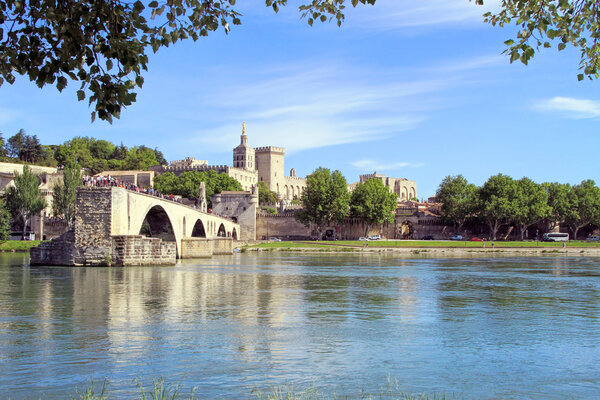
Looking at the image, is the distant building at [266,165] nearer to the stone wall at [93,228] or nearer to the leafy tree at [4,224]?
the leafy tree at [4,224]

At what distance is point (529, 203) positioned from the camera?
8400cm

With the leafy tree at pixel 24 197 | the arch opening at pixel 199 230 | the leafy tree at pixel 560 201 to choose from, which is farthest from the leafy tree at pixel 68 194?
the leafy tree at pixel 560 201

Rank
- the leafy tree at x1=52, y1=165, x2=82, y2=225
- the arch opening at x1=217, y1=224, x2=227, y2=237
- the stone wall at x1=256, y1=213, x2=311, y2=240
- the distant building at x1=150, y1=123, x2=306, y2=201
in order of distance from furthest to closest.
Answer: the distant building at x1=150, y1=123, x2=306, y2=201
the stone wall at x1=256, y1=213, x2=311, y2=240
the arch opening at x1=217, y1=224, x2=227, y2=237
the leafy tree at x1=52, y1=165, x2=82, y2=225

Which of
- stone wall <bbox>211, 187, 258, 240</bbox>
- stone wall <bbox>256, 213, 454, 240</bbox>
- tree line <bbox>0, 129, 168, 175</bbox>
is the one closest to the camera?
stone wall <bbox>211, 187, 258, 240</bbox>

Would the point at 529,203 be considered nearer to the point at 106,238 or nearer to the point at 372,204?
the point at 372,204

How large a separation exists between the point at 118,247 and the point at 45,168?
72.2 meters

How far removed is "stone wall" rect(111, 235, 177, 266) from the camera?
119ft

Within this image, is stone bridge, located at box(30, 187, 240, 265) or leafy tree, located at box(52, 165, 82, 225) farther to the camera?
leafy tree, located at box(52, 165, 82, 225)

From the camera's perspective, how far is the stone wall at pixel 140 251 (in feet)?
119

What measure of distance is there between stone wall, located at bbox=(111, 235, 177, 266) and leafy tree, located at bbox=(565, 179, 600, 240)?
62.7 metres

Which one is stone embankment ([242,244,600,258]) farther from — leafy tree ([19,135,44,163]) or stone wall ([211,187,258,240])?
leafy tree ([19,135,44,163])

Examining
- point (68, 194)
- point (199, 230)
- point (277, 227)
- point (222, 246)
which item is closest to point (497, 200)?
point (277, 227)

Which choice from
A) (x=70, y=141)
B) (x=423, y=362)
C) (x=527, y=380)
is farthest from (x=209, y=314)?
(x=70, y=141)

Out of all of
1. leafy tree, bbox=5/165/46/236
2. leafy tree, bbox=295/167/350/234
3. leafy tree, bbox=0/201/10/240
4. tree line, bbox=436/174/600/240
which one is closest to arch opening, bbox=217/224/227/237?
leafy tree, bbox=295/167/350/234
